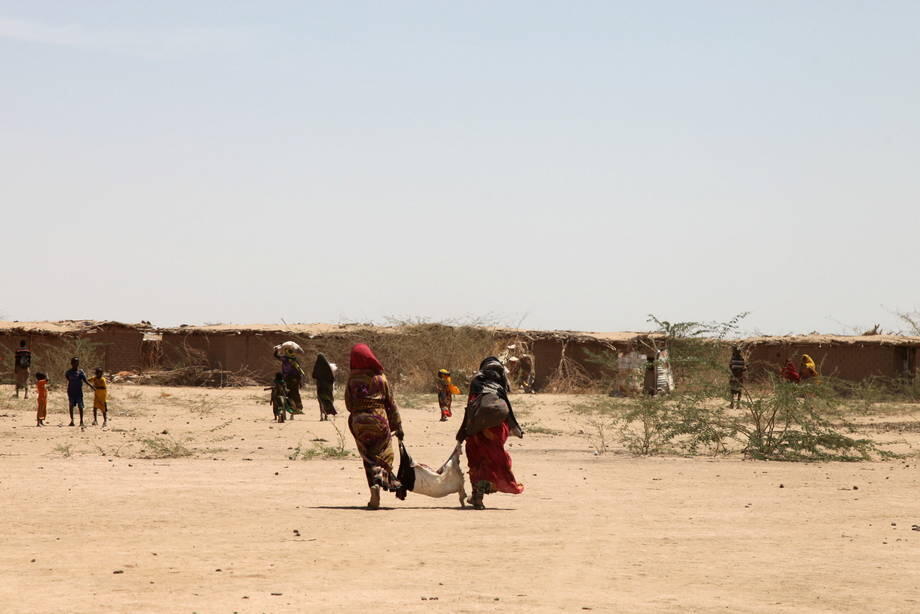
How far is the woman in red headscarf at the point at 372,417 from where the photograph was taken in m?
12.4

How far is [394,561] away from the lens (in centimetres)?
912

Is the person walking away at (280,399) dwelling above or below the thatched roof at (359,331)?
below

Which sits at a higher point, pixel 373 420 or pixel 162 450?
pixel 373 420

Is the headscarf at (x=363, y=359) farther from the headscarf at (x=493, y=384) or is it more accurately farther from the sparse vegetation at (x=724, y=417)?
the sparse vegetation at (x=724, y=417)

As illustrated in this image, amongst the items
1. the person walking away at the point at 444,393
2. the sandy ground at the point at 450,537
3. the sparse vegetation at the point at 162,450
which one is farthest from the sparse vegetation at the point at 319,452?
the person walking away at the point at 444,393

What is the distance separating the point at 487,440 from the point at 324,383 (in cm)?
1324

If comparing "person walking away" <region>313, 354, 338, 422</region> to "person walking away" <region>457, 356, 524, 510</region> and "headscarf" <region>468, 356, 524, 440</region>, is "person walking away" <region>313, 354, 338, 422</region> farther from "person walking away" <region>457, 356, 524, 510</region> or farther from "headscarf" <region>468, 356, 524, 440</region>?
"person walking away" <region>457, 356, 524, 510</region>

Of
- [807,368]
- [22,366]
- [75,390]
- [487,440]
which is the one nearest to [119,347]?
[22,366]

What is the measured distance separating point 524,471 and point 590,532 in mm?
5784

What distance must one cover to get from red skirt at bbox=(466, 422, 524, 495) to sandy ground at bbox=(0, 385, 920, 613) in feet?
0.83

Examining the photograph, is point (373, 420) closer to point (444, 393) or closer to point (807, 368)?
point (444, 393)

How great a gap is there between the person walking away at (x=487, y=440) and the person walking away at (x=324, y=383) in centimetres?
1252

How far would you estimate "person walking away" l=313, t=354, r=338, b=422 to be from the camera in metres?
25.1

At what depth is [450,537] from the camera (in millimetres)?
10383
